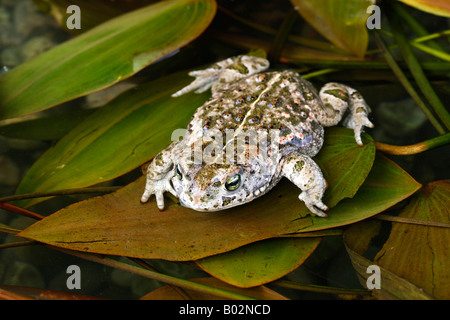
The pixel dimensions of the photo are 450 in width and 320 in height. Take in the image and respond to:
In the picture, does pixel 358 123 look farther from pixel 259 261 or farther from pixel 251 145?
pixel 259 261

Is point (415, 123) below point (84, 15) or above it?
below

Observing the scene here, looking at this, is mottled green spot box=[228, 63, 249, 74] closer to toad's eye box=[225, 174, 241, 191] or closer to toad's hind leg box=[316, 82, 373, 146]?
toad's hind leg box=[316, 82, 373, 146]

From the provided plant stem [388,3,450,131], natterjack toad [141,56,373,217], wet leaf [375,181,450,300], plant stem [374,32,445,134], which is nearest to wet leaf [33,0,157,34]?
natterjack toad [141,56,373,217]

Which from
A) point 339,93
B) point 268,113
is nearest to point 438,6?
point 339,93

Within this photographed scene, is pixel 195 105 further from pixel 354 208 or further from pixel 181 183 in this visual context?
pixel 354 208

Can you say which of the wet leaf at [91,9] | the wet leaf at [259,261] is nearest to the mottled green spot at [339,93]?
the wet leaf at [259,261]
